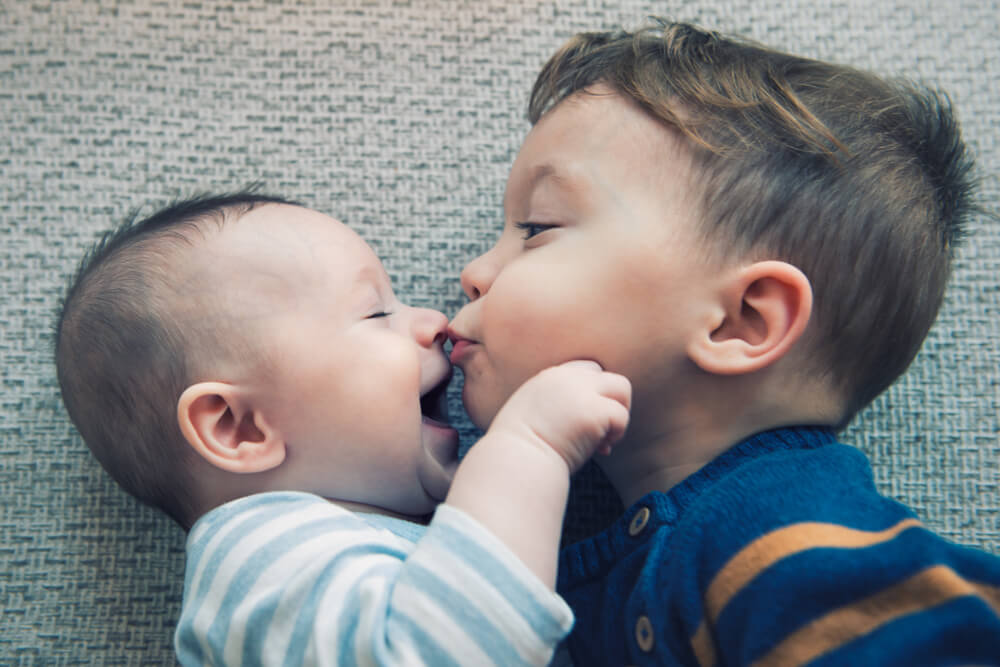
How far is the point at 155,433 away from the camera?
0.71m

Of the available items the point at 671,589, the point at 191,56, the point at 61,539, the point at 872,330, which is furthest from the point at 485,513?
the point at 191,56

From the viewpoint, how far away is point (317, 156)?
95 centimetres

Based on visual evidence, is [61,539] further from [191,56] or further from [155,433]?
[191,56]

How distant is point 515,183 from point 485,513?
0.35 m

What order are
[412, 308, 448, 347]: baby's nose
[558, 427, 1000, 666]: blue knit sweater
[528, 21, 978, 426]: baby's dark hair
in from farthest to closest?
[412, 308, 448, 347]: baby's nose
[528, 21, 978, 426]: baby's dark hair
[558, 427, 1000, 666]: blue knit sweater

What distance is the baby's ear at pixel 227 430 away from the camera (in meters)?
0.68

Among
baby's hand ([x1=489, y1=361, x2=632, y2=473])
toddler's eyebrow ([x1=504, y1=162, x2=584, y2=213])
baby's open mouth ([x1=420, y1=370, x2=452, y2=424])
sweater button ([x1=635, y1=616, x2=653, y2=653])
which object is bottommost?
sweater button ([x1=635, y1=616, x2=653, y2=653])

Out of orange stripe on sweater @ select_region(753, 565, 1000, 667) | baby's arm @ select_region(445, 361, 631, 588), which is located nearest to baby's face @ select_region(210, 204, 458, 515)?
baby's arm @ select_region(445, 361, 631, 588)

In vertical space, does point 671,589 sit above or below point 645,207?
below

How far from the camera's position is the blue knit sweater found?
1.87 feet

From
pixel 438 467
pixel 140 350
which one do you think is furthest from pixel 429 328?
pixel 140 350

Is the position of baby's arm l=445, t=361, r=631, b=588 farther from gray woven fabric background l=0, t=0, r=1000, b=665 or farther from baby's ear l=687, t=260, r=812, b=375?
gray woven fabric background l=0, t=0, r=1000, b=665

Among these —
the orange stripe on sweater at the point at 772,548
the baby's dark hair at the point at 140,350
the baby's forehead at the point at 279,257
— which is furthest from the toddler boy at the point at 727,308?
the baby's dark hair at the point at 140,350

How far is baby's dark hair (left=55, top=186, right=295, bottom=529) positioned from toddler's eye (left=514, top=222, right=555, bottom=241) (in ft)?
0.92
